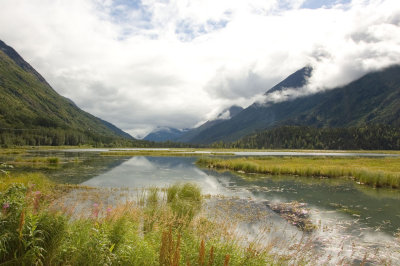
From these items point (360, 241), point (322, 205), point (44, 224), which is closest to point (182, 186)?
point (322, 205)

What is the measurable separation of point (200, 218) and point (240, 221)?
4301 mm

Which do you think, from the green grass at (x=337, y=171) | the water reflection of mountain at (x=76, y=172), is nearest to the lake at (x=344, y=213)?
the green grass at (x=337, y=171)

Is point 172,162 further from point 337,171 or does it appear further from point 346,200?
point 346,200

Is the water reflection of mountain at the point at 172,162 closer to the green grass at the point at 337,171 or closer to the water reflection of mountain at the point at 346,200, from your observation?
the green grass at the point at 337,171

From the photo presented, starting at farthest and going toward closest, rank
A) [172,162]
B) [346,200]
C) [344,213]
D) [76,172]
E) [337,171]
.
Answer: [172,162], [337,171], [76,172], [346,200], [344,213]

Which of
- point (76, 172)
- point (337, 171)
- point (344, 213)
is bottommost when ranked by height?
point (344, 213)

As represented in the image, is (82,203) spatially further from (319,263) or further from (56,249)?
(319,263)

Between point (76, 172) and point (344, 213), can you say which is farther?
point (76, 172)

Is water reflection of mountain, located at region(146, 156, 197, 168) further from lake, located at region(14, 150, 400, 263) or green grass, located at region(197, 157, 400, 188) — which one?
lake, located at region(14, 150, 400, 263)

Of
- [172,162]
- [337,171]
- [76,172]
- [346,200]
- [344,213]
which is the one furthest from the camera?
[172,162]

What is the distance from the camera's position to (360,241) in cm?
1472

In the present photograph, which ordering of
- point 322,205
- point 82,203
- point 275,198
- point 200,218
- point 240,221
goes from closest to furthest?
point 200,218
point 240,221
point 82,203
point 322,205
point 275,198

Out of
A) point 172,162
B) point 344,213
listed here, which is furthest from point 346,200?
point 172,162

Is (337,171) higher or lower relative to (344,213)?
higher
